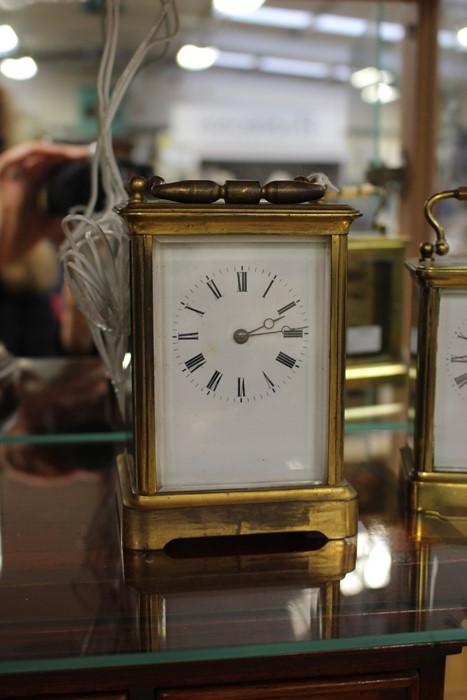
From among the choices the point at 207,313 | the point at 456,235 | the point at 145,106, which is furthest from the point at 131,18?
the point at 456,235

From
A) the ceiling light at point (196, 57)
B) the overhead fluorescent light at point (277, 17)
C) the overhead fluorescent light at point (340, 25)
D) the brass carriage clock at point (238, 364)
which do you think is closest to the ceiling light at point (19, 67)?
the ceiling light at point (196, 57)

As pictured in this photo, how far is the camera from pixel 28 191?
1.21 metres

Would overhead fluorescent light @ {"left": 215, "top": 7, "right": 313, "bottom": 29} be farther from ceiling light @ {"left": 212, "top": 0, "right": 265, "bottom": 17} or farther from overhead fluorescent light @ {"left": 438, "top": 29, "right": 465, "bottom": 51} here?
overhead fluorescent light @ {"left": 438, "top": 29, "right": 465, "bottom": 51}

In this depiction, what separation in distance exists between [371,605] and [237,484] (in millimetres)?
146

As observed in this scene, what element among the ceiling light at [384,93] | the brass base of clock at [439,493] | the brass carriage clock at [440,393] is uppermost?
the ceiling light at [384,93]

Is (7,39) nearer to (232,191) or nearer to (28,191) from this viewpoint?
(28,191)

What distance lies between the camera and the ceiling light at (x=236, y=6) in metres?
1.24

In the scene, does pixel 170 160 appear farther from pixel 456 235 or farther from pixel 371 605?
pixel 371 605

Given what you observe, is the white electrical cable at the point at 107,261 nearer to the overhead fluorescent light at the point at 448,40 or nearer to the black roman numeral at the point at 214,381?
the black roman numeral at the point at 214,381

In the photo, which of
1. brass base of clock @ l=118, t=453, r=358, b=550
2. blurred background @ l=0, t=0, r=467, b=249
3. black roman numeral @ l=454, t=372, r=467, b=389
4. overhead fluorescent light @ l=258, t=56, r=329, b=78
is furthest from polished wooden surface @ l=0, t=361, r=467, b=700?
overhead fluorescent light @ l=258, t=56, r=329, b=78

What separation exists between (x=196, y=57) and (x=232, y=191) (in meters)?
0.88

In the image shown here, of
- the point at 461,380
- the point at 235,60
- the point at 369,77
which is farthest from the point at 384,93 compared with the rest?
the point at 461,380

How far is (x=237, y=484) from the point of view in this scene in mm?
642

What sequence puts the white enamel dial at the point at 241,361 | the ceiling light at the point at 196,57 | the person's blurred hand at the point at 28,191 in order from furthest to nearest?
the ceiling light at the point at 196,57
the person's blurred hand at the point at 28,191
the white enamel dial at the point at 241,361
